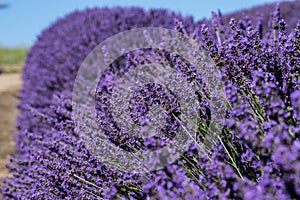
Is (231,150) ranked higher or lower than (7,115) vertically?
higher

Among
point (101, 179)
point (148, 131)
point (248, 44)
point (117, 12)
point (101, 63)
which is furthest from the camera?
point (117, 12)

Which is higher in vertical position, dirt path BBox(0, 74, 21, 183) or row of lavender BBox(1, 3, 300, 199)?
row of lavender BBox(1, 3, 300, 199)

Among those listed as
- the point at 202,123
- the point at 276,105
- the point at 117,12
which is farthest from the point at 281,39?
the point at 117,12

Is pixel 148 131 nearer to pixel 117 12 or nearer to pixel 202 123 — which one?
pixel 202 123

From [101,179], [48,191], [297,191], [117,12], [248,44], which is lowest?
[48,191]

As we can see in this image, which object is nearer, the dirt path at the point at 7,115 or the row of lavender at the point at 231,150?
the row of lavender at the point at 231,150

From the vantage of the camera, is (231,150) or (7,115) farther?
(7,115)

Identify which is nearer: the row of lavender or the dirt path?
the row of lavender

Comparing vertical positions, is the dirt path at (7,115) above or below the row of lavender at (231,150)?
below
